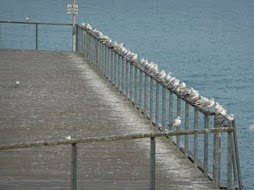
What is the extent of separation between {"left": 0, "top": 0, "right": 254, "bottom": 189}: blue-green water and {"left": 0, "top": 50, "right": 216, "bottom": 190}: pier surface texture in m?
6.27

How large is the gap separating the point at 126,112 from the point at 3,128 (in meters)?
2.99

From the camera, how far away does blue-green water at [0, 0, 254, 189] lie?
5284cm

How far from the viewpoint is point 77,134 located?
1767cm

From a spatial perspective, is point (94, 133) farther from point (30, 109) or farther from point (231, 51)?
point (231, 51)

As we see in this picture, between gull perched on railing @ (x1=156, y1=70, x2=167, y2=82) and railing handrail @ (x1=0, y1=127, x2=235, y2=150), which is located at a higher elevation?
railing handrail @ (x1=0, y1=127, x2=235, y2=150)

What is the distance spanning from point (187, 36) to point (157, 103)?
83680 millimetres

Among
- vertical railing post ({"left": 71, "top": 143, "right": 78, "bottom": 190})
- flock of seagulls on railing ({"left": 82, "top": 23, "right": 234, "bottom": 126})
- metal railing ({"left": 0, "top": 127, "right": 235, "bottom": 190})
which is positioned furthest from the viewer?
flock of seagulls on railing ({"left": 82, "top": 23, "right": 234, "bottom": 126})

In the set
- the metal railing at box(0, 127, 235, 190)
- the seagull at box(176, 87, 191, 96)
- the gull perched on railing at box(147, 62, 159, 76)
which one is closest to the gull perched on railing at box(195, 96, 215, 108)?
the seagull at box(176, 87, 191, 96)

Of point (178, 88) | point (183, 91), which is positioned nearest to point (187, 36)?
point (178, 88)

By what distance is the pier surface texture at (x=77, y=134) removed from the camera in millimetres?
13547

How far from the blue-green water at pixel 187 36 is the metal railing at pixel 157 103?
485 centimetres

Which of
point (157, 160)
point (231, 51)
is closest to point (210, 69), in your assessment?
point (231, 51)

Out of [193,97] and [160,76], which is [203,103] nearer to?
[193,97]

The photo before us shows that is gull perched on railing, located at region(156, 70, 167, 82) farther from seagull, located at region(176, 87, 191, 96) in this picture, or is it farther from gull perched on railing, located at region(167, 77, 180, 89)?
seagull, located at region(176, 87, 191, 96)
